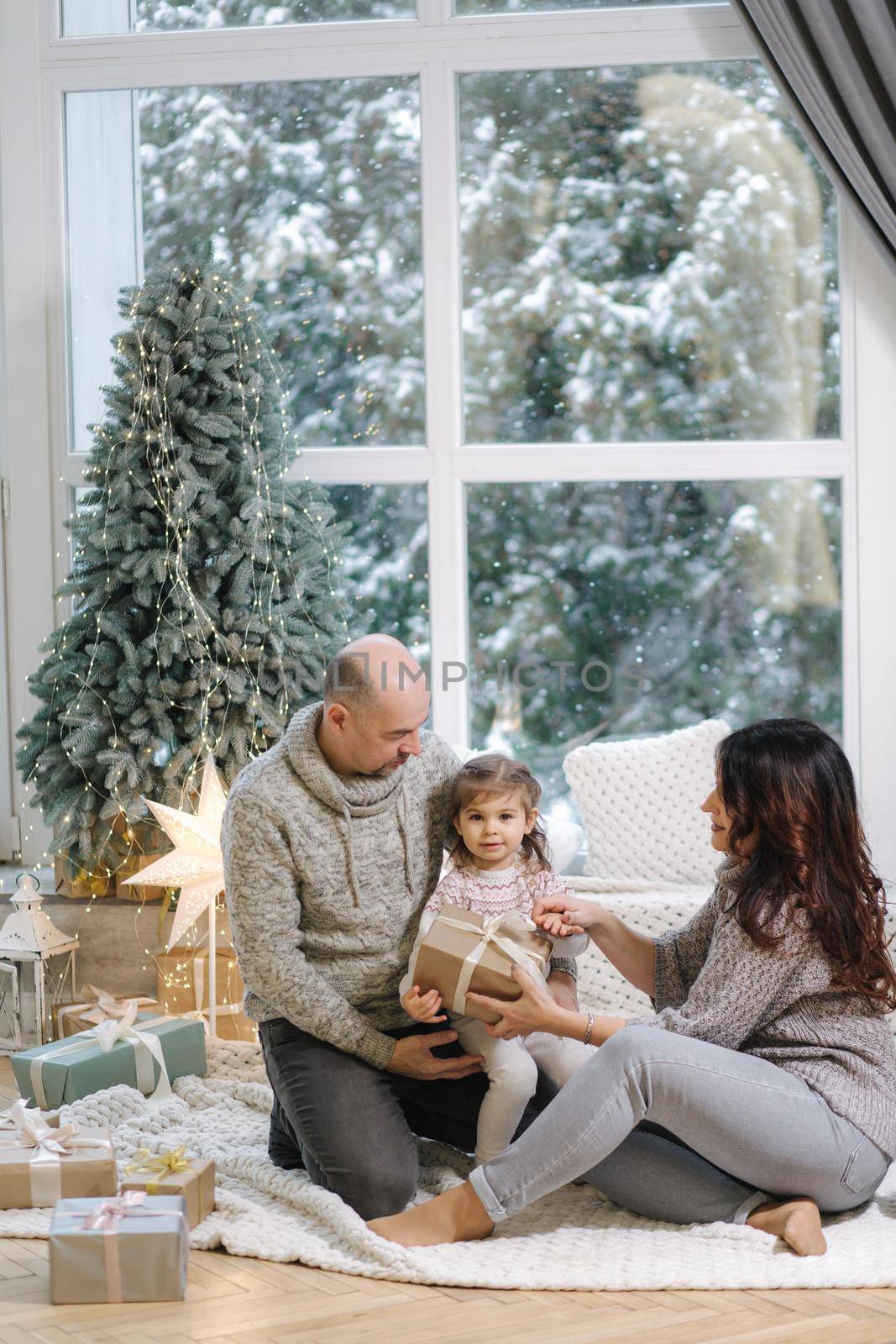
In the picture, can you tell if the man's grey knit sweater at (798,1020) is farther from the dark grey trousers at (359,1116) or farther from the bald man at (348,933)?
the dark grey trousers at (359,1116)

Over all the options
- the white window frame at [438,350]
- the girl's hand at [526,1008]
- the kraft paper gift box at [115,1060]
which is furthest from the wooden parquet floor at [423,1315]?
the white window frame at [438,350]

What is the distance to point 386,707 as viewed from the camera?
2330mm

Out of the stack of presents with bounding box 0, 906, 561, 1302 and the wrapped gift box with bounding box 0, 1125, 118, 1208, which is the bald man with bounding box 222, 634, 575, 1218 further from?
the wrapped gift box with bounding box 0, 1125, 118, 1208

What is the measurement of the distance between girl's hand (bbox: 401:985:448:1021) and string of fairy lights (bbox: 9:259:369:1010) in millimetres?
1055

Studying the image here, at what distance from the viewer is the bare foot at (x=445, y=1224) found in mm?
2162

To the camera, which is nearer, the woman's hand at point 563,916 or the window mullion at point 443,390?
the woman's hand at point 563,916

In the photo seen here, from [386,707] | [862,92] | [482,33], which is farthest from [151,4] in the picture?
[386,707]

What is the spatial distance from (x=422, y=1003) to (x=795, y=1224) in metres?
0.65

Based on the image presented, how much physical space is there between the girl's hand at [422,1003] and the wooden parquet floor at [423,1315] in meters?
0.41

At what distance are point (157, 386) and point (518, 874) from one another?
1.53 metres

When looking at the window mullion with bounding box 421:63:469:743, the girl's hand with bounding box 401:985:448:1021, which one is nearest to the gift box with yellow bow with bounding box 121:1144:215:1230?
the girl's hand with bounding box 401:985:448:1021

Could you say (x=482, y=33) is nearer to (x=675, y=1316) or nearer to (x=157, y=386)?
(x=157, y=386)

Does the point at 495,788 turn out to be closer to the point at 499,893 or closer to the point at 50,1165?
the point at 499,893

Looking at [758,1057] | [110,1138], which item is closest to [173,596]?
[110,1138]
